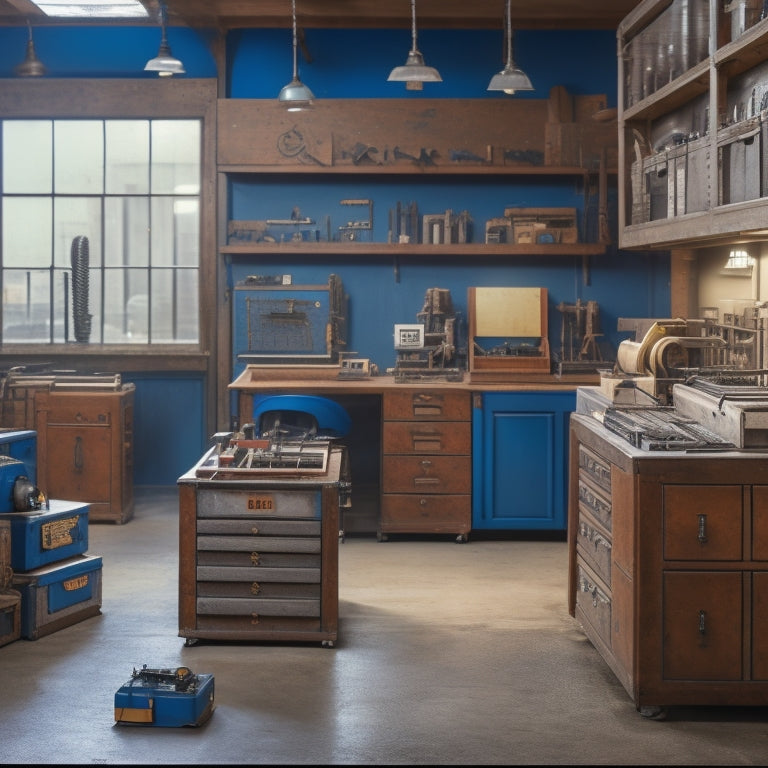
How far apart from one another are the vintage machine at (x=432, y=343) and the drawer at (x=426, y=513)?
0.72 m

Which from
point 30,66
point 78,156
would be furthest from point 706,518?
point 78,156

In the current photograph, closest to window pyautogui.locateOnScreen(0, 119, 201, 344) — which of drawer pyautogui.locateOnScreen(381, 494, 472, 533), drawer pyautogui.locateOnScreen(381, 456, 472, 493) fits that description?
drawer pyautogui.locateOnScreen(381, 456, 472, 493)

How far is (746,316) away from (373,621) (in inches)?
81.7

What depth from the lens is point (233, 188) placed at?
7.36 metres

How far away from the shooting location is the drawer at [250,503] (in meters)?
4.49

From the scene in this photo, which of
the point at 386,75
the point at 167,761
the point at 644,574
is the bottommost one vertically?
the point at 167,761

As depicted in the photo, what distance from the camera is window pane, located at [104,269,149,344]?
7.54 m

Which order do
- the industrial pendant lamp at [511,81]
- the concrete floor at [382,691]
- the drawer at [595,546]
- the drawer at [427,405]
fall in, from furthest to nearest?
the drawer at [427,405]
the industrial pendant lamp at [511,81]
the drawer at [595,546]
the concrete floor at [382,691]

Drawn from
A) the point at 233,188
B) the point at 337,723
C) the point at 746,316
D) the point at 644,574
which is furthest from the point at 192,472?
the point at 233,188

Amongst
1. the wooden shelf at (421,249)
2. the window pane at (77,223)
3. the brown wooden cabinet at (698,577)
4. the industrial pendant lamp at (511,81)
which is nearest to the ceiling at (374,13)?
the industrial pendant lamp at (511,81)

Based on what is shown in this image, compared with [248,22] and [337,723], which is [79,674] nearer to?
[337,723]

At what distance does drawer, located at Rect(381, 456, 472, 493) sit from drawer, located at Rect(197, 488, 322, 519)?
206 centimetres

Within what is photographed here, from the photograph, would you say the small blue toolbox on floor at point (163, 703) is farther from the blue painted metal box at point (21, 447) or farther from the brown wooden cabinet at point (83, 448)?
the brown wooden cabinet at point (83, 448)

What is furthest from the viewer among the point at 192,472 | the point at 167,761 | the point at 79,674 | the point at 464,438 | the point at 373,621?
the point at 464,438
